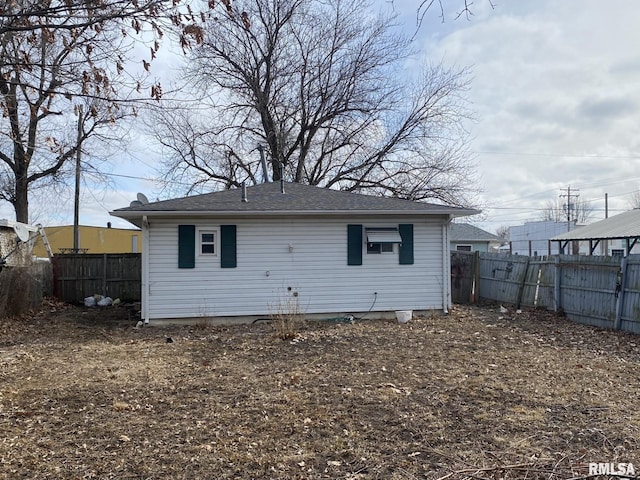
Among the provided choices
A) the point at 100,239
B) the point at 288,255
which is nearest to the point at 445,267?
the point at 288,255

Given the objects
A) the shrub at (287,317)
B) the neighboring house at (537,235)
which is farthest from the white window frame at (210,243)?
the neighboring house at (537,235)

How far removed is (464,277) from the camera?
14688 mm

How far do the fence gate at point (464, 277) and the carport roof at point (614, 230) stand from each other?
298 inches

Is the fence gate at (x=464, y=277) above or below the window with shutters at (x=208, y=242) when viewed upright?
below

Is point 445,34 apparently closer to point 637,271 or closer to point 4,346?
point 637,271

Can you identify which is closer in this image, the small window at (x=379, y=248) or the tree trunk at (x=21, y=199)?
the small window at (x=379, y=248)

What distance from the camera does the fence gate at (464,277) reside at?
47.3ft

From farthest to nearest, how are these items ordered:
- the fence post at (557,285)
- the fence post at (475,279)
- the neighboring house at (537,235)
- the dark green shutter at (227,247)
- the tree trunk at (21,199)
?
the neighboring house at (537,235)
the tree trunk at (21,199)
the fence post at (475,279)
the fence post at (557,285)
the dark green shutter at (227,247)

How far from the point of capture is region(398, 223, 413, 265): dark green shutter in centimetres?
1098

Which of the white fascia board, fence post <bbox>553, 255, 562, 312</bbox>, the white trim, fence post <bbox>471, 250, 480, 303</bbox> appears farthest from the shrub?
fence post <bbox>471, 250, 480, 303</bbox>

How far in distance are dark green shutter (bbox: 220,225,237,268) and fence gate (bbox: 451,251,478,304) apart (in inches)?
297

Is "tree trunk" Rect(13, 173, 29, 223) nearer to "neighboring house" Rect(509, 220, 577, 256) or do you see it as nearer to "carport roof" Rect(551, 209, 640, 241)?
"carport roof" Rect(551, 209, 640, 241)

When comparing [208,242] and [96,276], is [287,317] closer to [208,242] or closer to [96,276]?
[208,242]

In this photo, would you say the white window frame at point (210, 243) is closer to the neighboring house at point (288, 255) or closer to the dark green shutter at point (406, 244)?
the neighboring house at point (288, 255)
